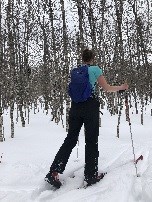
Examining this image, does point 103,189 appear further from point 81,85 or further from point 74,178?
point 81,85

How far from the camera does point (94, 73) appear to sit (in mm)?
5617

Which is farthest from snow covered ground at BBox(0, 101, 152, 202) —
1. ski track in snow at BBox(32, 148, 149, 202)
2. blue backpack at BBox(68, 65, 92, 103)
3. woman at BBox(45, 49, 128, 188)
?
blue backpack at BBox(68, 65, 92, 103)

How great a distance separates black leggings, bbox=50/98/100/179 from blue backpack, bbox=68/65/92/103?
0.12m

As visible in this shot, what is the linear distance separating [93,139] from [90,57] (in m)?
1.34

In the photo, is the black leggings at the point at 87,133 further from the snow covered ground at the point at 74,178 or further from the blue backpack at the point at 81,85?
the snow covered ground at the point at 74,178

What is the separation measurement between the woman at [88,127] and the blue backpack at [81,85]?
0.22ft

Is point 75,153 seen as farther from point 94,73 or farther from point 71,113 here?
point 94,73

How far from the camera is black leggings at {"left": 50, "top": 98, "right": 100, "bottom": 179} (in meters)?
5.70

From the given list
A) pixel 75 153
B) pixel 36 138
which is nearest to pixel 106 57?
pixel 36 138

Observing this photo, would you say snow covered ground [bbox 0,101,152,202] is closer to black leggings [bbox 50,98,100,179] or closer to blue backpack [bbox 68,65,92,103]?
black leggings [bbox 50,98,100,179]

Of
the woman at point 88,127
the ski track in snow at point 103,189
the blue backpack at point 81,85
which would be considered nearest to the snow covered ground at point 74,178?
the ski track in snow at point 103,189

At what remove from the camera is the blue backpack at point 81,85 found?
5.60m

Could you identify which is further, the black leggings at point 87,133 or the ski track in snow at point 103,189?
the black leggings at point 87,133

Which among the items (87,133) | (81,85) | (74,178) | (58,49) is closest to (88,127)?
(87,133)
